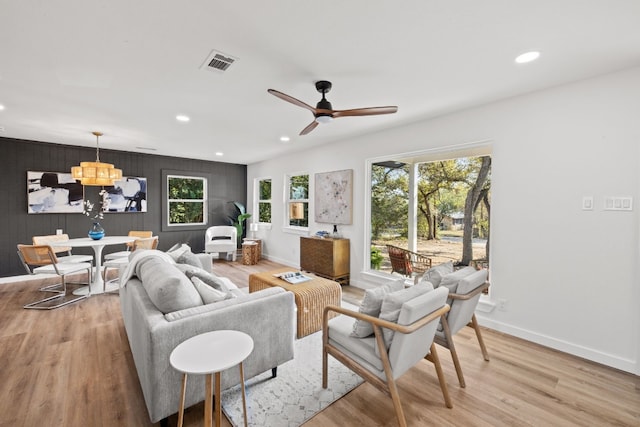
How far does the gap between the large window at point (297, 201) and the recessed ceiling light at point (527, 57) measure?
4.06 meters

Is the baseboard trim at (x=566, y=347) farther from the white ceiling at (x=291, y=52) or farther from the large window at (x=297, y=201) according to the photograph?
the large window at (x=297, y=201)

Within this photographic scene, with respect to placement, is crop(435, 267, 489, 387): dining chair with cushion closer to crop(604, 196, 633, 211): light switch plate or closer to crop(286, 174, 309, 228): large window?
crop(604, 196, 633, 211): light switch plate

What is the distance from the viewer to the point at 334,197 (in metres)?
4.93

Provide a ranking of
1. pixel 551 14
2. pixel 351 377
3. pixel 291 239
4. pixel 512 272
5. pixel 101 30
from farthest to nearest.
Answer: pixel 291 239 → pixel 512 272 → pixel 351 377 → pixel 101 30 → pixel 551 14

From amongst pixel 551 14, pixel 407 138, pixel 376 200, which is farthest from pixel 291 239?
pixel 551 14

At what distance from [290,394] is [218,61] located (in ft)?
8.51

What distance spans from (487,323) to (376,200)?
2.21 m

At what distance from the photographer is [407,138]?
388cm

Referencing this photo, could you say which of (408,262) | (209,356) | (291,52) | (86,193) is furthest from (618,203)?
(86,193)

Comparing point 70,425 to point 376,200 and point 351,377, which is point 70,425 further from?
point 376,200

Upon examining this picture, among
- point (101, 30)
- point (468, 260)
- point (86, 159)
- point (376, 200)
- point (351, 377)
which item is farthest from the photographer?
point (86, 159)

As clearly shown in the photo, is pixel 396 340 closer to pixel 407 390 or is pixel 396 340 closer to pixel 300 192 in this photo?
pixel 407 390

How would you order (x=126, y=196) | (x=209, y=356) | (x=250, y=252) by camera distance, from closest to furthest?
(x=209, y=356), (x=126, y=196), (x=250, y=252)

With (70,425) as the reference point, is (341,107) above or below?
above
